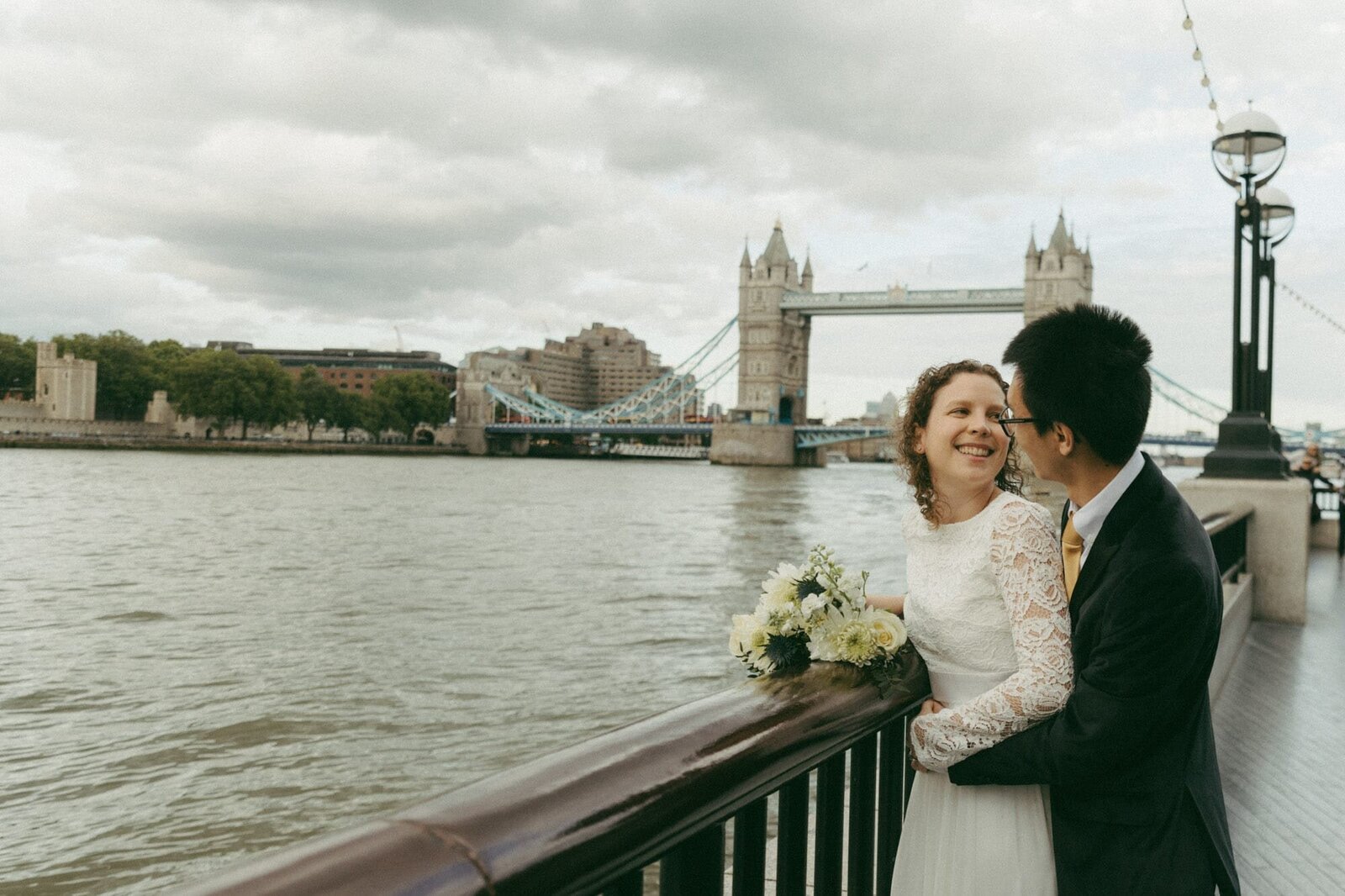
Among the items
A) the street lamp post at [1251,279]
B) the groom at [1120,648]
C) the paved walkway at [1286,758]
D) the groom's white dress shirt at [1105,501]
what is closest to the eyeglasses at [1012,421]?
the groom at [1120,648]

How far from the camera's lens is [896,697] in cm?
128

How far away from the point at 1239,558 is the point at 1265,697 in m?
1.61

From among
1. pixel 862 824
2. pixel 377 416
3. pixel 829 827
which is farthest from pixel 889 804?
pixel 377 416

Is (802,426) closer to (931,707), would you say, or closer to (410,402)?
(410,402)

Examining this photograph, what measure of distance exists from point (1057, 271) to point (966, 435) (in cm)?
6361

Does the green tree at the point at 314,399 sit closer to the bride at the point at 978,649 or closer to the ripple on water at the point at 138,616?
the ripple on water at the point at 138,616

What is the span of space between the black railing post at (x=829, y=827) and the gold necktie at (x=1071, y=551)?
391 mm

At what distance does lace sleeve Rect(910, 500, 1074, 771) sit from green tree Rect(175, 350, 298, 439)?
51.3 metres

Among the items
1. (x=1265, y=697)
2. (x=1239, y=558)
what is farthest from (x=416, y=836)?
(x=1239, y=558)

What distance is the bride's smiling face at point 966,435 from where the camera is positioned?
1427mm

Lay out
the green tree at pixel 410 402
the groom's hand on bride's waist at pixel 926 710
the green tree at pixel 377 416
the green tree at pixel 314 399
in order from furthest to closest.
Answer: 1. the green tree at pixel 410 402
2. the green tree at pixel 377 416
3. the green tree at pixel 314 399
4. the groom's hand on bride's waist at pixel 926 710

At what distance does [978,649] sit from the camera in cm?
134

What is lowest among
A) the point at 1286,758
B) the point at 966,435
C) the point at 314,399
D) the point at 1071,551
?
the point at 1286,758

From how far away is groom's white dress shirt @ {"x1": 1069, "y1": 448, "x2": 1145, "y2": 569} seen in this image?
124 cm
